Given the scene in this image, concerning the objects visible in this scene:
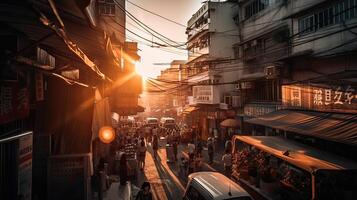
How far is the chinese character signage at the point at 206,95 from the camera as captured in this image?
34156 mm

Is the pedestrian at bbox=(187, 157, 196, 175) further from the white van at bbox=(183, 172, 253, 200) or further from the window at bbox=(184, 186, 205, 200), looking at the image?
the window at bbox=(184, 186, 205, 200)

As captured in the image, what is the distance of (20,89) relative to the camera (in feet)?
18.6

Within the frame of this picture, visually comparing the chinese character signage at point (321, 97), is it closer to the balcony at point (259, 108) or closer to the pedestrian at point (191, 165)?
the balcony at point (259, 108)

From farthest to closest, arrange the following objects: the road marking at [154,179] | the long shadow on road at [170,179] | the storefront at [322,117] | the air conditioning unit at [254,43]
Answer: the air conditioning unit at [254,43], the long shadow on road at [170,179], the road marking at [154,179], the storefront at [322,117]

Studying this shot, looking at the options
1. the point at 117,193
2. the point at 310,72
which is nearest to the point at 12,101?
the point at 117,193

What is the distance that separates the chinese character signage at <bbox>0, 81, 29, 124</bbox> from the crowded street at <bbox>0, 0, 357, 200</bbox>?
2cm

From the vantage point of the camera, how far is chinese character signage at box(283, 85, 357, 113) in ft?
42.1

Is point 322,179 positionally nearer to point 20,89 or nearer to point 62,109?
point 62,109

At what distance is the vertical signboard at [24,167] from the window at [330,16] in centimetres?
1305

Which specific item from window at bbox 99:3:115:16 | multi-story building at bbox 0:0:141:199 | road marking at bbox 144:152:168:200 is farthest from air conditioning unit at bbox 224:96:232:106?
multi-story building at bbox 0:0:141:199

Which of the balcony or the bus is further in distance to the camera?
the balcony

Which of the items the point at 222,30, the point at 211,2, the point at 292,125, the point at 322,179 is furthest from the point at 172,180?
the point at 211,2

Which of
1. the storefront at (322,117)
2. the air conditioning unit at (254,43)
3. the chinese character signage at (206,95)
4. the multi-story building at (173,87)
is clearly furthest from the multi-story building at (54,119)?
the chinese character signage at (206,95)

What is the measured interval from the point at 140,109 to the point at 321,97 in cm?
1343
